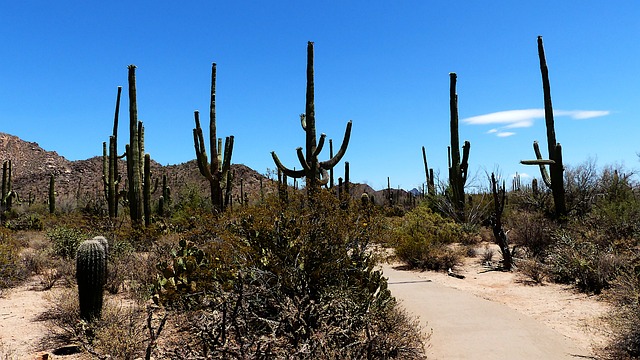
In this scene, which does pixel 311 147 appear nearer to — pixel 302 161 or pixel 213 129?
pixel 302 161

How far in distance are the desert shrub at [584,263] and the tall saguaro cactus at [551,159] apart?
359 cm

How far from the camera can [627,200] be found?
48.5 feet

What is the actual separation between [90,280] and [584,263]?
9111 millimetres

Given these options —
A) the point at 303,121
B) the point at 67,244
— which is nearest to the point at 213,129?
the point at 303,121

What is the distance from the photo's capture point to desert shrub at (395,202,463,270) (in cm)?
1277

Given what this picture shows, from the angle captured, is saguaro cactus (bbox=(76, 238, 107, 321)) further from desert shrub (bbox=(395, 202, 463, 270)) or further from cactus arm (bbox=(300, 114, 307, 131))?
cactus arm (bbox=(300, 114, 307, 131))

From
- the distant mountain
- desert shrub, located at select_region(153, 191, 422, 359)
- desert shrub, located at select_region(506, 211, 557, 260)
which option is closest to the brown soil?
desert shrub, located at select_region(153, 191, 422, 359)

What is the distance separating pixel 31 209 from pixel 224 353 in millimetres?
36062

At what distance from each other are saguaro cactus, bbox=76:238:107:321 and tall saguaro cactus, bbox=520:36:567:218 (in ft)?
43.9

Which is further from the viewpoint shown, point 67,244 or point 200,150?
point 200,150

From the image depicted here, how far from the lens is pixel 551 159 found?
51.4 feet

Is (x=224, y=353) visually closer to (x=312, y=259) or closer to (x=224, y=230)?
(x=312, y=259)

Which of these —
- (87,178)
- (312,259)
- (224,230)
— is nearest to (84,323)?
(224,230)

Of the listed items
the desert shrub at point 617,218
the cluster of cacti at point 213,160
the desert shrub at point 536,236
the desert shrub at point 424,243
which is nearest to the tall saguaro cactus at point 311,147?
the desert shrub at point 424,243
